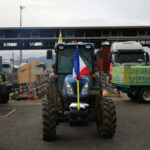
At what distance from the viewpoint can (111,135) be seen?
577cm

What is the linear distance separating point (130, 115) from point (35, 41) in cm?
3393

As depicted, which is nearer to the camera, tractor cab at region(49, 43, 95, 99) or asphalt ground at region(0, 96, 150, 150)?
asphalt ground at region(0, 96, 150, 150)

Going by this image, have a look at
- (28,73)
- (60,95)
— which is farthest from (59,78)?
(28,73)

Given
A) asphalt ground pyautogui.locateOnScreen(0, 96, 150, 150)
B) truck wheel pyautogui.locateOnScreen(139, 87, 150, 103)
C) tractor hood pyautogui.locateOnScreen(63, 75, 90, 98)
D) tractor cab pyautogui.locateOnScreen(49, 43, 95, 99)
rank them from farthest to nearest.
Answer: truck wheel pyautogui.locateOnScreen(139, 87, 150, 103), tractor cab pyautogui.locateOnScreen(49, 43, 95, 99), tractor hood pyautogui.locateOnScreen(63, 75, 90, 98), asphalt ground pyautogui.locateOnScreen(0, 96, 150, 150)

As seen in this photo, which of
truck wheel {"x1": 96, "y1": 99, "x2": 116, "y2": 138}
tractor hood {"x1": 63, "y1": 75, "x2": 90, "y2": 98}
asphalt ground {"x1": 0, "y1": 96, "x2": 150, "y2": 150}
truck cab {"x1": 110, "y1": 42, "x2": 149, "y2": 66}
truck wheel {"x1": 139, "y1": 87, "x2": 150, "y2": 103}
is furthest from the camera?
truck cab {"x1": 110, "y1": 42, "x2": 149, "y2": 66}

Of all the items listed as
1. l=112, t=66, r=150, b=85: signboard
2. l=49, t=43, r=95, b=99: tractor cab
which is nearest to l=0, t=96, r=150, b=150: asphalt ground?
l=49, t=43, r=95, b=99: tractor cab

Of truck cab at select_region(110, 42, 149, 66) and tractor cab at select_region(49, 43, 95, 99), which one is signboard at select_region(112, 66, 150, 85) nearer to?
truck cab at select_region(110, 42, 149, 66)

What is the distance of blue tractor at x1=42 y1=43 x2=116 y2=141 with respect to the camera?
219 inches

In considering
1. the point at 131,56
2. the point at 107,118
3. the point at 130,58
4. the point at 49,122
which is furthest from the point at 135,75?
the point at 49,122

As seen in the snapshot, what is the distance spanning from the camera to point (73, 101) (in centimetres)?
618

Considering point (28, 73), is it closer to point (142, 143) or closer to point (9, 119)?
point (9, 119)

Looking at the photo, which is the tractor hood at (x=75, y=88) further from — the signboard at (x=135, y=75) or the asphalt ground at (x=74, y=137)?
the signboard at (x=135, y=75)

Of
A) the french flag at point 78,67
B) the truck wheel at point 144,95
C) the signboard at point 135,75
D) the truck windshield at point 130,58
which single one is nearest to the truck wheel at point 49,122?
the french flag at point 78,67

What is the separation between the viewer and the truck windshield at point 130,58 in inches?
Result: 576
